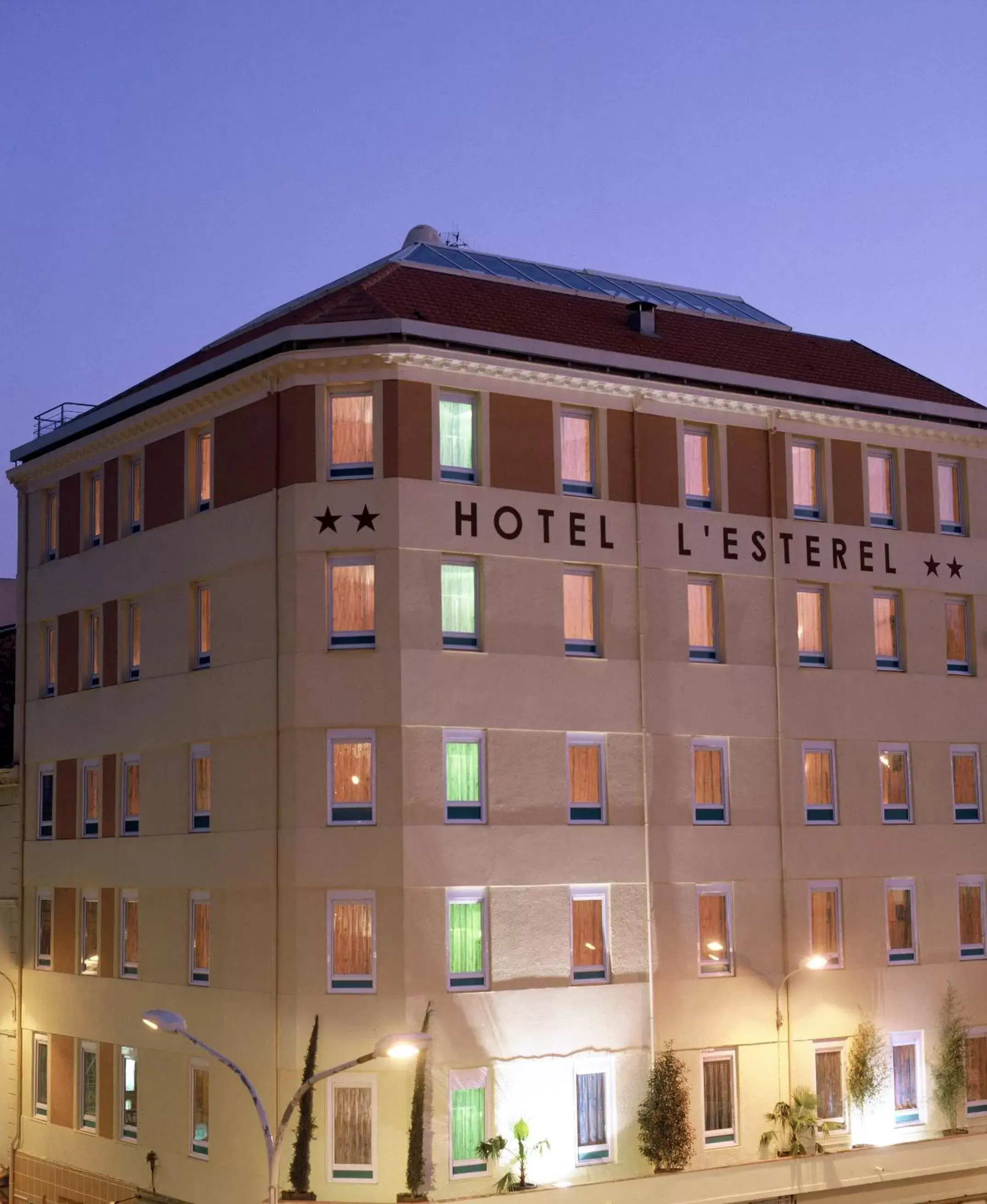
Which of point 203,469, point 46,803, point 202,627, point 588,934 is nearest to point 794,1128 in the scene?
point 588,934

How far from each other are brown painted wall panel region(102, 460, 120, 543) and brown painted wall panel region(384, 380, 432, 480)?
972cm

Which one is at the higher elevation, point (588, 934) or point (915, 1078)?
point (588, 934)

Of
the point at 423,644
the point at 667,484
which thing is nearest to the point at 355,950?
the point at 423,644

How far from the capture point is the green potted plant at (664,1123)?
39438mm

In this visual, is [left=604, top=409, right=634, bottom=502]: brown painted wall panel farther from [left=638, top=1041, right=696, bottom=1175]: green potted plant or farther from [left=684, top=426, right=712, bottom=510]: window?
[left=638, top=1041, right=696, bottom=1175]: green potted plant

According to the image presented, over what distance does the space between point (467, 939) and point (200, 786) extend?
7523mm

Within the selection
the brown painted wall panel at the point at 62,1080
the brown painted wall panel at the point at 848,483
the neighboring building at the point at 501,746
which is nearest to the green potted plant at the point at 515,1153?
the neighboring building at the point at 501,746

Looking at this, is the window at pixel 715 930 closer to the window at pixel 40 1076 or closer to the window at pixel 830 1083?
the window at pixel 830 1083

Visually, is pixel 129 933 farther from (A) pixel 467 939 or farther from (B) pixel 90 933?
(A) pixel 467 939

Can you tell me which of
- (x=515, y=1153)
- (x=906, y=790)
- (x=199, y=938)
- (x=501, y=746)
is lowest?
(x=515, y=1153)

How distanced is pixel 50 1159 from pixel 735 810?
19.4 metres

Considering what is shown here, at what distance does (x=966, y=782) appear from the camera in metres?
46.4

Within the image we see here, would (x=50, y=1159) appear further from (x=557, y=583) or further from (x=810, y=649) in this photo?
(x=810, y=649)

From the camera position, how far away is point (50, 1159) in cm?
4591
